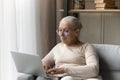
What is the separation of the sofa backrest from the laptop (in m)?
0.54

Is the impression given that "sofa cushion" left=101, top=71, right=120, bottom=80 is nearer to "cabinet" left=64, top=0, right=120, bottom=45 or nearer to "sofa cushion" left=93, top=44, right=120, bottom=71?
"sofa cushion" left=93, top=44, right=120, bottom=71

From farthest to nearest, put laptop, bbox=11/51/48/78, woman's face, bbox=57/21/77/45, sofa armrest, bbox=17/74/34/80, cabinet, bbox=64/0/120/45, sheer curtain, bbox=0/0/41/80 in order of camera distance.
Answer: cabinet, bbox=64/0/120/45 < sheer curtain, bbox=0/0/41/80 < woman's face, bbox=57/21/77/45 < sofa armrest, bbox=17/74/34/80 < laptop, bbox=11/51/48/78

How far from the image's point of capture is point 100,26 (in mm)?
3213

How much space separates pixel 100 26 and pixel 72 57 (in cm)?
98

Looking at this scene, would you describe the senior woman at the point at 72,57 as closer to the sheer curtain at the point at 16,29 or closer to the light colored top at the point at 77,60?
the light colored top at the point at 77,60

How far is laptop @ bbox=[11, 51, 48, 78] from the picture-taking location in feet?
6.97

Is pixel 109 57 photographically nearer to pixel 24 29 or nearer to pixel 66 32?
pixel 66 32

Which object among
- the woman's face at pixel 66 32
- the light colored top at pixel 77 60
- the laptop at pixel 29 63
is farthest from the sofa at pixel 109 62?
the laptop at pixel 29 63

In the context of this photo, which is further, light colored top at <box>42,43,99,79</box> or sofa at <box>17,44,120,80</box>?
sofa at <box>17,44,120,80</box>

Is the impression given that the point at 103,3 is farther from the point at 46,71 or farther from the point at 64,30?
the point at 46,71

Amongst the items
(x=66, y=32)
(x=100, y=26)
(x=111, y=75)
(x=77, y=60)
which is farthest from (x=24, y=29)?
(x=111, y=75)

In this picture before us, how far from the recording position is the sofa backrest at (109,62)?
2.43 metres

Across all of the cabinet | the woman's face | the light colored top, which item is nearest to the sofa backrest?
the light colored top

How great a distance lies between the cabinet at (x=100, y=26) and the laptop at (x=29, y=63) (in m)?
0.97
